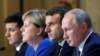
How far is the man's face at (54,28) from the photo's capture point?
7.13 feet

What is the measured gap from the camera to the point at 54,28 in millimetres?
2188

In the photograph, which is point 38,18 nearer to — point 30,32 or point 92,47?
point 30,32

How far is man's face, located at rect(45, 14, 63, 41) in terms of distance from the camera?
7.13 feet

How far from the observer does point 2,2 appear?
4305 mm

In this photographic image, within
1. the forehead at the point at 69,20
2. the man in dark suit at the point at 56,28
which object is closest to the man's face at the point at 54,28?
the man in dark suit at the point at 56,28

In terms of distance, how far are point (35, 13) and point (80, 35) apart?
2.27 ft

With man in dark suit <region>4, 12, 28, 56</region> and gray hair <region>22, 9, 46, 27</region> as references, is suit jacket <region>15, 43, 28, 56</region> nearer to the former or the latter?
man in dark suit <region>4, 12, 28, 56</region>

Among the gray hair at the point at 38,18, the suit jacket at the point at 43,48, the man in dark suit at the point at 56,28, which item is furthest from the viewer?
the gray hair at the point at 38,18

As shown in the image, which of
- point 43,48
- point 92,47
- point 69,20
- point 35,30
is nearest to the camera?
point 92,47

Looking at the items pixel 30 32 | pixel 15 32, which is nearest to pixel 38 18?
pixel 30 32

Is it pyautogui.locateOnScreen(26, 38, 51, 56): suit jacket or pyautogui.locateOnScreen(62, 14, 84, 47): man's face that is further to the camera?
pyautogui.locateOnScreen(26, 38, 51, 56): suit jacket

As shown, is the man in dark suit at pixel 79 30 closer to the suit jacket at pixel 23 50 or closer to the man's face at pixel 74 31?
the man's face at pixel 74 31

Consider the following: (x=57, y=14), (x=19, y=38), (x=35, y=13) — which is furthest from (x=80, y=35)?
(x=19, y=38)

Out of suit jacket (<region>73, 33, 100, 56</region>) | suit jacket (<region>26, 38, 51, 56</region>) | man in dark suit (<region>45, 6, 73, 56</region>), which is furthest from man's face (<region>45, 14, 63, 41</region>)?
suit jacket (<region>73, 33, 100, 56</region>)
